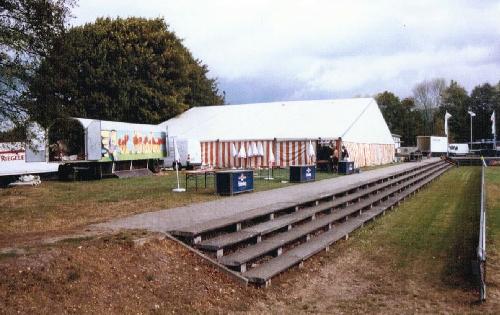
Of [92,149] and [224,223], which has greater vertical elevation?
[92,149]

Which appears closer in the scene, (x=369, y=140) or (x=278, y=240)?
(x=278, y=240)

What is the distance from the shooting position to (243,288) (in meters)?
6.52

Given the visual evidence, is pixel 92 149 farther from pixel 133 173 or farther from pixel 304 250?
pixel 304 250

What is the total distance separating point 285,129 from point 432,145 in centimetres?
2880

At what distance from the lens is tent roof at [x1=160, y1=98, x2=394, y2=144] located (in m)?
32.6

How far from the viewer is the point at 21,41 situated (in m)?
10.5

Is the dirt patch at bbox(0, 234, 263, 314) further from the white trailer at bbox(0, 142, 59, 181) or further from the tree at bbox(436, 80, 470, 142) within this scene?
the tree at bbox(436, 80, 470, 142)

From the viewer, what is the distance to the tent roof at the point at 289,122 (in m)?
32.6

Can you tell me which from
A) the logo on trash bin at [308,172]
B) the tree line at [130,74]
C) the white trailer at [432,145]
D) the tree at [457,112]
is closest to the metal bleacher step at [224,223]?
the logo on trash bin at [308,172]

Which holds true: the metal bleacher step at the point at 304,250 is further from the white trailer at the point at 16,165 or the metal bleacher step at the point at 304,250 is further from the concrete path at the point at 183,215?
the white trailer at the point at 16,165

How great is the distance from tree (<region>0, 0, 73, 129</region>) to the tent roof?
2161 cm

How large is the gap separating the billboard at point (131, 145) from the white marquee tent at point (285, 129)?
2363mm

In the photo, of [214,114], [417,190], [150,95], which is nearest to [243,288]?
[417,190]

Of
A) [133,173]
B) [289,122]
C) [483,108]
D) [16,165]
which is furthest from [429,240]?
[483,108]
